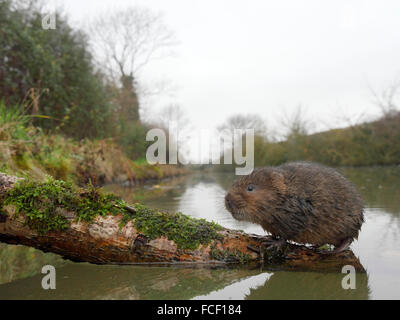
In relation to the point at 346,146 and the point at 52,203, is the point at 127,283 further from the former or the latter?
the point at 346,146

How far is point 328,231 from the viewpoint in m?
2.86

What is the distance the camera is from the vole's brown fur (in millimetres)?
2859

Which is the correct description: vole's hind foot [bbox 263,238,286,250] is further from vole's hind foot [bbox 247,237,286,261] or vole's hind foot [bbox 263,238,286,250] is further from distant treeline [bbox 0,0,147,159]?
distant treeline [bbox 0,0,147,159]

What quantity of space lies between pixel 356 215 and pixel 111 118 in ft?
45.5

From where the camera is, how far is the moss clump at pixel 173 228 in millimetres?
2648

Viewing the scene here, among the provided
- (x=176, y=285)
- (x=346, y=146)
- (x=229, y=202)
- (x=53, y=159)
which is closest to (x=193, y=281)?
(x=176, y=285)

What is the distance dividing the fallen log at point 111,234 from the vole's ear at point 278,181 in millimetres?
511

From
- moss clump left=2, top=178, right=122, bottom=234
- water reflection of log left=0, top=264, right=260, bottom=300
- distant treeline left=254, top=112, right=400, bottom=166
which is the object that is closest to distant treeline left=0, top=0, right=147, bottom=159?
moss clump left=2, top=178, right=122, bottom=234

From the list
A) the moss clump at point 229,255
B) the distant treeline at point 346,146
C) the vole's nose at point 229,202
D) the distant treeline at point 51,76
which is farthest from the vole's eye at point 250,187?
the distant treeline at point 346,146

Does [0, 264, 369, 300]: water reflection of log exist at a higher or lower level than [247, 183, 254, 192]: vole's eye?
lower

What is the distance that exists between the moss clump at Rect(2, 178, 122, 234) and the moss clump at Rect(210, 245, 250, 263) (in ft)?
2.91

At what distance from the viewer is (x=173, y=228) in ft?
8.87
